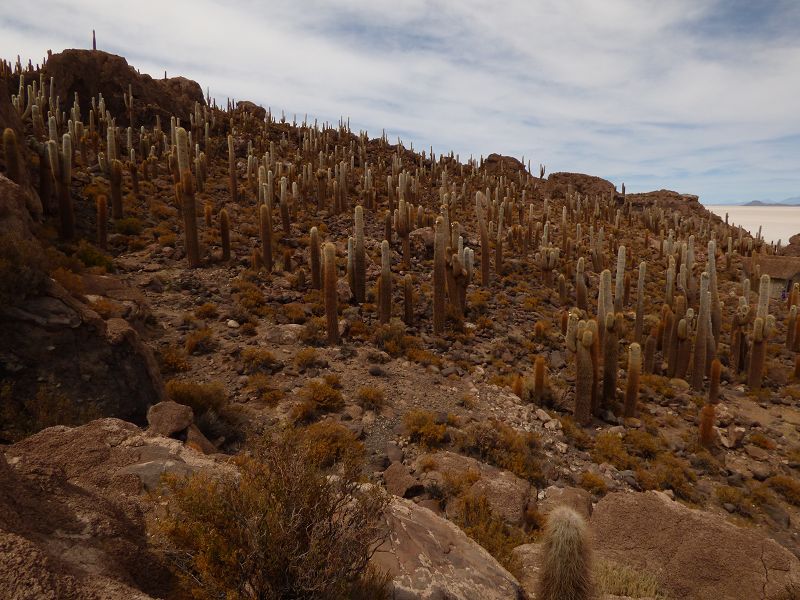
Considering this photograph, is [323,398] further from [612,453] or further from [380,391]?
[612,453]

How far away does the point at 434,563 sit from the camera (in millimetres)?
4176

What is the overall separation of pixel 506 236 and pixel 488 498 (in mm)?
21766

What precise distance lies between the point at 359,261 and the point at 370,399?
6142mm

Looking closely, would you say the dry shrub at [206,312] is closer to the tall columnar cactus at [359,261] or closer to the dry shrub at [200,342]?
the dry shrub at [200,342]

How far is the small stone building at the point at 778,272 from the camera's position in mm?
25219

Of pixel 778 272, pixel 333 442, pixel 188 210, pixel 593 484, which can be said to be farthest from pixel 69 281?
pixel 778 272

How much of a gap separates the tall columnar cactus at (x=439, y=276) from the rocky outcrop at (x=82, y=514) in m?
9.80

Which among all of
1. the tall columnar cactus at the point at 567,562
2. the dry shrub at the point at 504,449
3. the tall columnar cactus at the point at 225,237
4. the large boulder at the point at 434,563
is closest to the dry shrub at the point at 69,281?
the tall columnar cactus at the point at 225,237

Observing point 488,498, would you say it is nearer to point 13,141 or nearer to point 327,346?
point 327,346

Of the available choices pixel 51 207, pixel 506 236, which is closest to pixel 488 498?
pixel 51 207

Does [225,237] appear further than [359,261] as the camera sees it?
Yes

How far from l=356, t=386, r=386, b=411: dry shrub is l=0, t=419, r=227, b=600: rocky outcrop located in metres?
5.10

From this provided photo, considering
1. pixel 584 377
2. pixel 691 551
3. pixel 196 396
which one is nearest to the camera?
pixel 691 551

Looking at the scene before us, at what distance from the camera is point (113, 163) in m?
16.5
